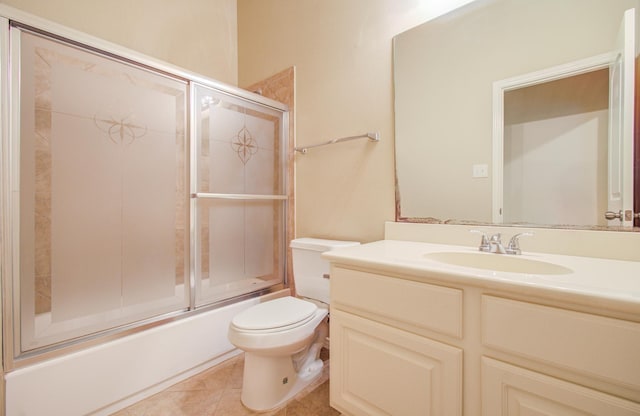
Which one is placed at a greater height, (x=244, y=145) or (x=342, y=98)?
(x=342, y=98)

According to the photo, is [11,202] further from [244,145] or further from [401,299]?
[401,299]

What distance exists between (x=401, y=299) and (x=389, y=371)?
26 centimetres

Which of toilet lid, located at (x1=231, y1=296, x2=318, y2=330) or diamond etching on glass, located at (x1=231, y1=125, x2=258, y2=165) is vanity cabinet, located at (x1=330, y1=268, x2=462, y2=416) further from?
diamond etching on glass, located at (x1=231, y1=125, x2=258, y2=165)

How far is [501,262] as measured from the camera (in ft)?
3.43

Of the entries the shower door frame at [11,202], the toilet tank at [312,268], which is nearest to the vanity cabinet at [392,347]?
the toilet tank at [312,268]

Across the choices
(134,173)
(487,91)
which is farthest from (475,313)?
(134,173)

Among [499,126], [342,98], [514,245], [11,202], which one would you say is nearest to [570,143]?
[499,126]

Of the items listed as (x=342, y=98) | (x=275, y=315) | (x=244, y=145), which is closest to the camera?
(x=275, y=315)

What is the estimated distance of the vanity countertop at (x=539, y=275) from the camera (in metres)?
0.59

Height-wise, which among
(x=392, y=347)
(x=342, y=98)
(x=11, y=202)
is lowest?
(x=392, y=347)

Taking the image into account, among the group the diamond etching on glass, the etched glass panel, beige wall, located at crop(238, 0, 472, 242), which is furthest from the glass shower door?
beige wall, located at crop(238, 0, 472, 242)

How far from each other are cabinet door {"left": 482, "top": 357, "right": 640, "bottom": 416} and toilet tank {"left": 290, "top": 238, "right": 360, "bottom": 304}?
35.1 inches

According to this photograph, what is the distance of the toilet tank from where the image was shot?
1.56m

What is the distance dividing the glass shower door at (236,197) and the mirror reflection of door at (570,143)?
4.62ft
